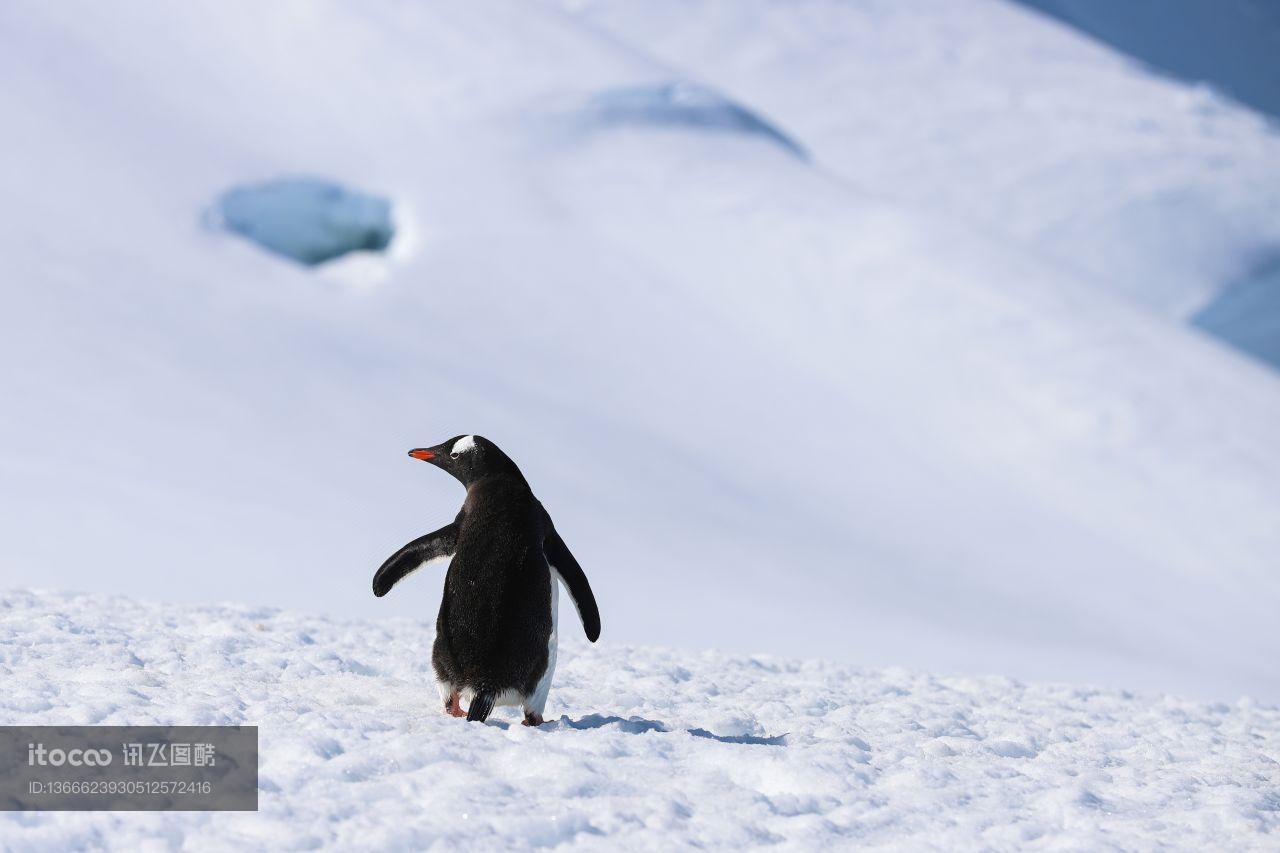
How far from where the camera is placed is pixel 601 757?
7.10 feet

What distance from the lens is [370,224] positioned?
27.7ft

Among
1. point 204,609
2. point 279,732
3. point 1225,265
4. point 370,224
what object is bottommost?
point 279,732

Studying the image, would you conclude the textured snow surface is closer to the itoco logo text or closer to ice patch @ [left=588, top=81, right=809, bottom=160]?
the itoco logo text

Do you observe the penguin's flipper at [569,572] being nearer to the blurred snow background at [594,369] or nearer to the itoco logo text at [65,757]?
the itoco logo text at [65,757]

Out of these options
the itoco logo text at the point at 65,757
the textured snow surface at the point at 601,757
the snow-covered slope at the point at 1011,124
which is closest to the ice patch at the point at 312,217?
the snow-covered slope at the point at 1011,124

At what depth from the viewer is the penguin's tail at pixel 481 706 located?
2.34 m

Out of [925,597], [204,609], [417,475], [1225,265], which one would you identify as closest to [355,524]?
[417,475]

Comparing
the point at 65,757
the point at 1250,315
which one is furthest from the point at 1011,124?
the point at 65,757

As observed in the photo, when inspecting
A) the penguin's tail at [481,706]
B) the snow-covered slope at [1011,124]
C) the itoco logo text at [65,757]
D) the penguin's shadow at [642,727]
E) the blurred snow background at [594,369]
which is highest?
the snow-covered slope at [1011,124]

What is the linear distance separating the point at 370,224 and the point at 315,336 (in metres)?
1.90

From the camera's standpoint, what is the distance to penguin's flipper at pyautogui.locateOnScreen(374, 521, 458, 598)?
2523 mm

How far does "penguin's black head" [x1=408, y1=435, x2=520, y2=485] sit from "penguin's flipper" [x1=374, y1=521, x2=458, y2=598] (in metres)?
0.13

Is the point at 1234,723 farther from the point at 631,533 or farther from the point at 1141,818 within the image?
the point at 631,533

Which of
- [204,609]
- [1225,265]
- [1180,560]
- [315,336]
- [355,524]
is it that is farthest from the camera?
[1225,265]
